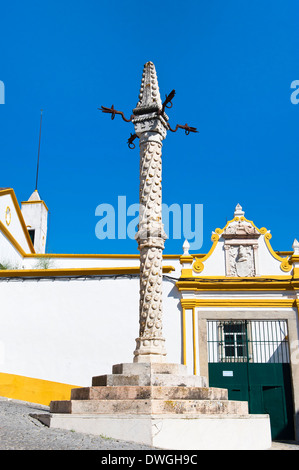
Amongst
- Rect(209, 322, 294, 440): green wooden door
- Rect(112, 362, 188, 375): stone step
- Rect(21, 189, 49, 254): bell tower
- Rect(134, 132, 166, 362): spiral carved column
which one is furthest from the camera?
Rect(21, 189, 49, 254): bell tower

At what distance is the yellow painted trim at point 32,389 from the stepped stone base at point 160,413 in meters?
4.59

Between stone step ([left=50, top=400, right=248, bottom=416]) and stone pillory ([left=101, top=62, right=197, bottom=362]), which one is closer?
stone step ([left=50, top=400, right=248, bottom=416])

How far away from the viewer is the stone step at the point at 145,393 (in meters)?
6.57

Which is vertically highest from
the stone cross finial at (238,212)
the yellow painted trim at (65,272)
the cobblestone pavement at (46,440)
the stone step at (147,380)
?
the stone cross finial at (238,212)

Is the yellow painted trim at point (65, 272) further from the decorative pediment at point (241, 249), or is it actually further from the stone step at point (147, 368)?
the stone step at point (147, 368)

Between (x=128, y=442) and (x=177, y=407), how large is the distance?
82cm

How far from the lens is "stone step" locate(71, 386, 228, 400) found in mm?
6570

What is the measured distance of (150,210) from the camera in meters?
8.32

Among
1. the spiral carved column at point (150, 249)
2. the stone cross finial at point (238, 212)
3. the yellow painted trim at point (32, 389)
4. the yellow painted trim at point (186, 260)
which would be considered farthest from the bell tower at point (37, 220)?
the spiral carved column at point (150, 249)

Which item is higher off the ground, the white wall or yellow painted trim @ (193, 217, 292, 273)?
yellow painted trim @ (193, 217, 292, 273)

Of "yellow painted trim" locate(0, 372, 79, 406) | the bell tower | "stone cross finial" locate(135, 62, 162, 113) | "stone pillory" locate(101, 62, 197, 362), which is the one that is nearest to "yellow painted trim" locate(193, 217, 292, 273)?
"yellow painted trim" locate(0, 372, 79, 406)

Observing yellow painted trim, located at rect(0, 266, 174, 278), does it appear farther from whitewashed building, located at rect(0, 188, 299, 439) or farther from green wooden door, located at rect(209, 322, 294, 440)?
green wooden door, located at rect(209, 322, 294, 440)

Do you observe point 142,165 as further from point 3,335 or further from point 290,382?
point 290,382
